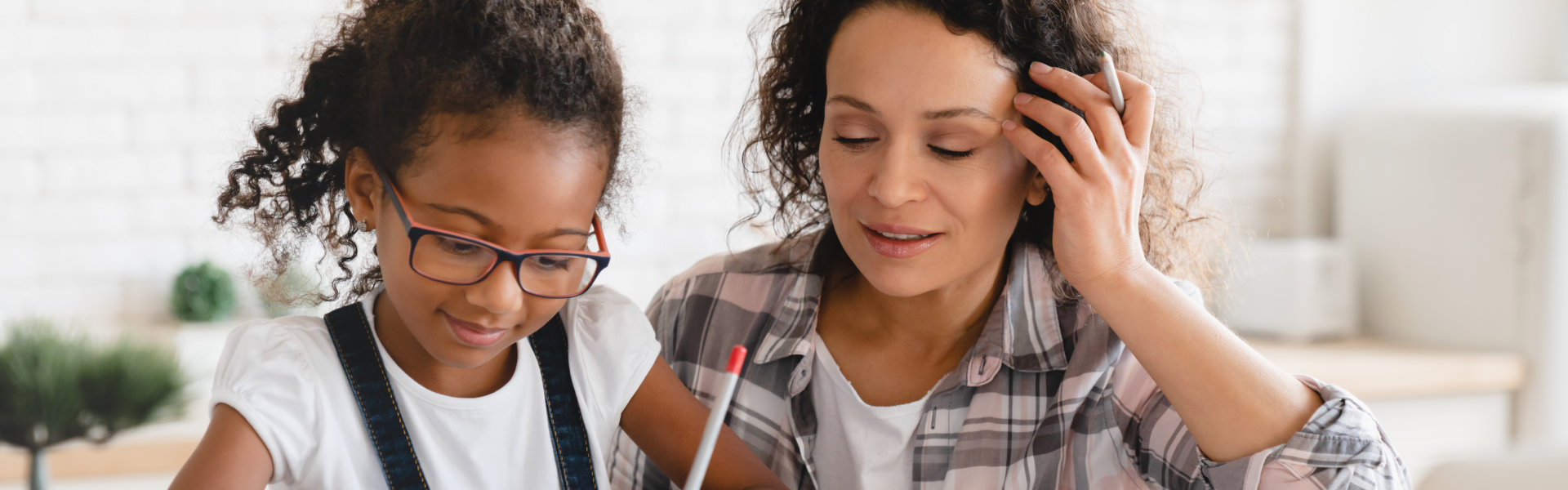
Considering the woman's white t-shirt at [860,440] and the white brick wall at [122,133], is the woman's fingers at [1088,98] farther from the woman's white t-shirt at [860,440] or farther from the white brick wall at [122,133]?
the white brick wall at [122,133]

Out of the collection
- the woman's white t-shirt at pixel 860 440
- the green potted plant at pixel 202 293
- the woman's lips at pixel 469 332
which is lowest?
the woman's white t-shirt at pixel 860 440

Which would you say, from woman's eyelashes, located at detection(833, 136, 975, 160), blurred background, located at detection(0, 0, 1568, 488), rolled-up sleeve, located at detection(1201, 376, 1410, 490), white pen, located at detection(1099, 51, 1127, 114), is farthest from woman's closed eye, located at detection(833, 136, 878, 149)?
blurred background, located at detection(0, 0, 1568, 488)

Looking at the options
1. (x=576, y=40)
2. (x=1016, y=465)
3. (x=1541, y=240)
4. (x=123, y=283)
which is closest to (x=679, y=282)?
(x=1016, y=465)

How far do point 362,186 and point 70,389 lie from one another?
72cm

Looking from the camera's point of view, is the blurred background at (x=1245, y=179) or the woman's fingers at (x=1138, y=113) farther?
the blurred background at (x=1245, y=179)

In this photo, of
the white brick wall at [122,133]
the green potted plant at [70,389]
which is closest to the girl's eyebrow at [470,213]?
the green potted plant at [70,389]

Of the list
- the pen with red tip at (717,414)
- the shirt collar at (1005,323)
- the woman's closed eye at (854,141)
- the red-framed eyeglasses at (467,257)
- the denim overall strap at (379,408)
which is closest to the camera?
the pen with red tip at (717,414)

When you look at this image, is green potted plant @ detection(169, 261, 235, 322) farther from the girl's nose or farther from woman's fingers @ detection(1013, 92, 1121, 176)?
woman's fingers @ detection(1013, 92, 1121, 176)

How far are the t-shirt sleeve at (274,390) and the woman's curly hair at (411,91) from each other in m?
0.12

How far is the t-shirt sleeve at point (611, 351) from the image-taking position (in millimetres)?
1198

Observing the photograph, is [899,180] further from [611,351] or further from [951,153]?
[611,351]

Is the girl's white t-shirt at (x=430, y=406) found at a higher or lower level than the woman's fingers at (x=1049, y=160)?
lower

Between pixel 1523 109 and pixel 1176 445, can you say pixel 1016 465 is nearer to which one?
pixel 1176 445

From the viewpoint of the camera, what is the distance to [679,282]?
1607 millimetres
